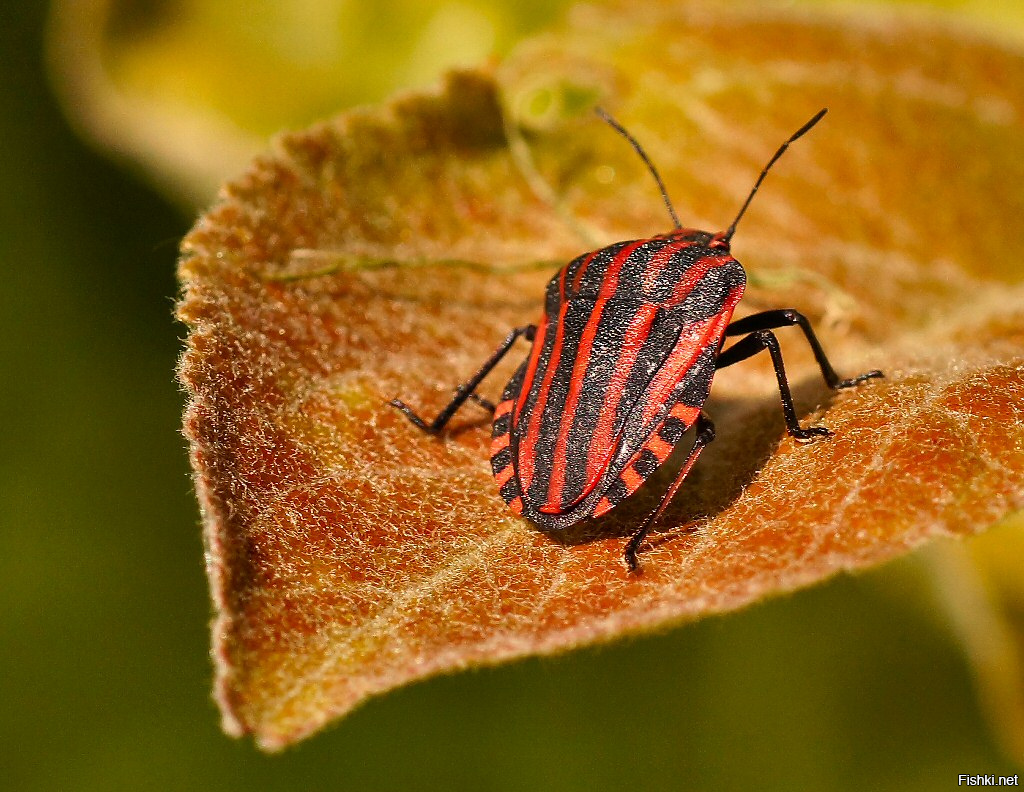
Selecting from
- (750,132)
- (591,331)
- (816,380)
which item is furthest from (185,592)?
(750,132)

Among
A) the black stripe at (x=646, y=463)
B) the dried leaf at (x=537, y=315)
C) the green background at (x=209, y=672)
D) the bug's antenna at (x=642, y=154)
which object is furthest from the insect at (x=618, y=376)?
the green background at (x=209, y=672)

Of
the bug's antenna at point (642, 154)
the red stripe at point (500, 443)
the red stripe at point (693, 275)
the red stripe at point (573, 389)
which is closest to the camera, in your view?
the red stripe at point (573, 389)

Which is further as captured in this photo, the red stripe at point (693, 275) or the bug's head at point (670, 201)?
the bug's head at point (670, 201)

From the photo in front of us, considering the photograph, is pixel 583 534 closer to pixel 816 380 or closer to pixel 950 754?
pixel 816 380

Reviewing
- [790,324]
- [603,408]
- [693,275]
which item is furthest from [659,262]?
[603,408]

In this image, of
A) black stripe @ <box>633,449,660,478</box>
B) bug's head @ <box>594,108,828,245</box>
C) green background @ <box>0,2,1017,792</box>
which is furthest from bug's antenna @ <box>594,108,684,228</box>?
green background @ <box>0,2,1017,792</box>

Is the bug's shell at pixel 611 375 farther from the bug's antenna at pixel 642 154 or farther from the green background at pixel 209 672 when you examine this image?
the green background at pixel 209 672
